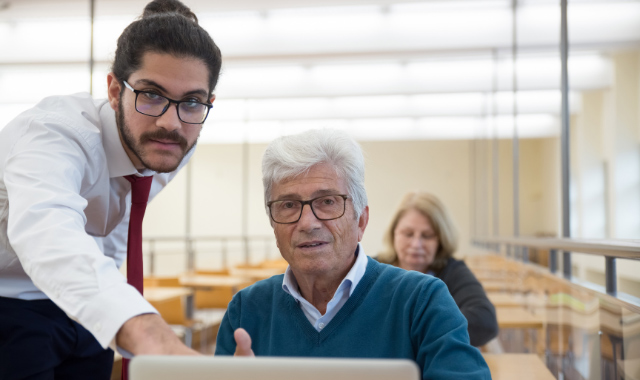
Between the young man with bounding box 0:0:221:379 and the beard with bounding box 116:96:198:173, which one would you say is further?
the beard with bounding box 116:96:198:173

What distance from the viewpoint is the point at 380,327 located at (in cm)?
121

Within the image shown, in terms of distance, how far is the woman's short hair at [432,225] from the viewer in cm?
263

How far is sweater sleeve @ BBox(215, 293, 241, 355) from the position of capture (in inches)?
51.6

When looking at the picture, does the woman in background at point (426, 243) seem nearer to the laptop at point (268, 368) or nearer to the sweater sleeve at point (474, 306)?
the sweater sleeve at point (474, 306)

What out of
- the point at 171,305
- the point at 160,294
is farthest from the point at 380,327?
the point at 171,305

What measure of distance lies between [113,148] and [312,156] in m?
0.52

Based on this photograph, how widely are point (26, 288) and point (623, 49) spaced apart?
6.25 m

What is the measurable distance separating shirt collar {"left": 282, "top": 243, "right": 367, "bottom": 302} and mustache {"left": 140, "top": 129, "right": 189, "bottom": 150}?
37cm

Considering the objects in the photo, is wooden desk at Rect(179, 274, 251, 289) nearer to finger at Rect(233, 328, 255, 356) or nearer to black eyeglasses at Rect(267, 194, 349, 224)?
black eyeglasses at Rect(267, 194, 349, 224)

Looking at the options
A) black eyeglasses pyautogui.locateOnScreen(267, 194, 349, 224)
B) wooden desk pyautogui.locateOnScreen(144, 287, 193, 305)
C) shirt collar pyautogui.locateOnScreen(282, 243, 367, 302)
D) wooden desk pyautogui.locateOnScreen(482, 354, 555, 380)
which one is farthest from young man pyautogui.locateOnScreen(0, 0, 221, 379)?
wooden desk pyautogui.locateOnScreen(144, 287, 193, 305)

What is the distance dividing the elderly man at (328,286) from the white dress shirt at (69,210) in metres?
0.39

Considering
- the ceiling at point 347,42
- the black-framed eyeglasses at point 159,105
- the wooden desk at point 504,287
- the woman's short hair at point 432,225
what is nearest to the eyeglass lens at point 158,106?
the black-framed eyeglasses at point 159,105

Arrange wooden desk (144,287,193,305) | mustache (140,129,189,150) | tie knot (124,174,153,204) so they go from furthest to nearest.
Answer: wooden desk (144,287,193,305) → tie knot (124,174,153,204) → mustache (140,129,189,150)

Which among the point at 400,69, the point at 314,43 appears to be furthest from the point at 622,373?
the point at 400,69
